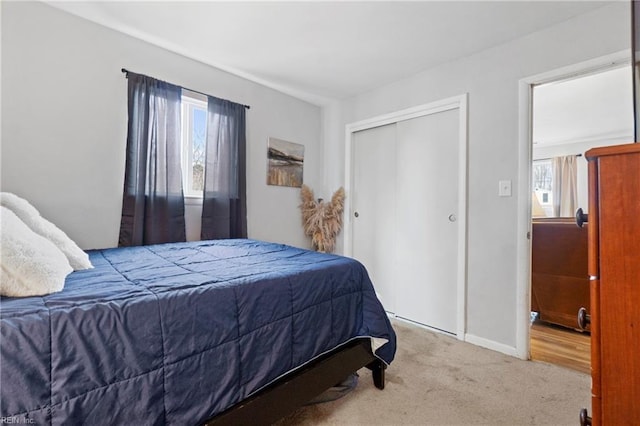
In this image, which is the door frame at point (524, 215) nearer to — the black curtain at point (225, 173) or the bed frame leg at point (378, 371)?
the bed frame leg at point (378, 371)

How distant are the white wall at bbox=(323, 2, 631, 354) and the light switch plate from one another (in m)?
0.03

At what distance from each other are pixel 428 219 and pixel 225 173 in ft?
6.38

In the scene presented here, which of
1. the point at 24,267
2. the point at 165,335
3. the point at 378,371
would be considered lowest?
the point at 378,371

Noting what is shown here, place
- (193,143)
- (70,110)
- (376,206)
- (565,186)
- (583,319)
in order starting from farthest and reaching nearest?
1. (565,186)
2. (376,206)
3. (193,143)
4. (70,110)
5. (583,319)

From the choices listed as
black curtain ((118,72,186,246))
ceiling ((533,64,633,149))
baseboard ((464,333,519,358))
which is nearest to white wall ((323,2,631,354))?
baseboard ((464,333,519,358))

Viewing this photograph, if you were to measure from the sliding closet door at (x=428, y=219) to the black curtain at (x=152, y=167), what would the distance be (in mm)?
2065

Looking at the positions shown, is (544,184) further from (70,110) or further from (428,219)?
(70,110)

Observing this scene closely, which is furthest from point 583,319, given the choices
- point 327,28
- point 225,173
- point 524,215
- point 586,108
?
point 586,108

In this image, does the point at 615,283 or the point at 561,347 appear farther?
the point at 561,347

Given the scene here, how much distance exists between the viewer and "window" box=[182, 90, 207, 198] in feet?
8.68

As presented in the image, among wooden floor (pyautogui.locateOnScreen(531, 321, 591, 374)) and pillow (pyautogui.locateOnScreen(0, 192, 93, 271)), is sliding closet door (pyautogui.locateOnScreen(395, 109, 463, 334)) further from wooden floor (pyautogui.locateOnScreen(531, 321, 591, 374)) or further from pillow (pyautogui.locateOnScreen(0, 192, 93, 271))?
pillow (pyautogui.locateOnScreen(0, 192, 93, 271))

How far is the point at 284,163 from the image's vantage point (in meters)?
3.29

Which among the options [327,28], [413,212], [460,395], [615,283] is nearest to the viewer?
[615,283]

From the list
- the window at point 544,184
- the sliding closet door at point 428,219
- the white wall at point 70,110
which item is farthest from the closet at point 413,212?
the window at point 544,184
